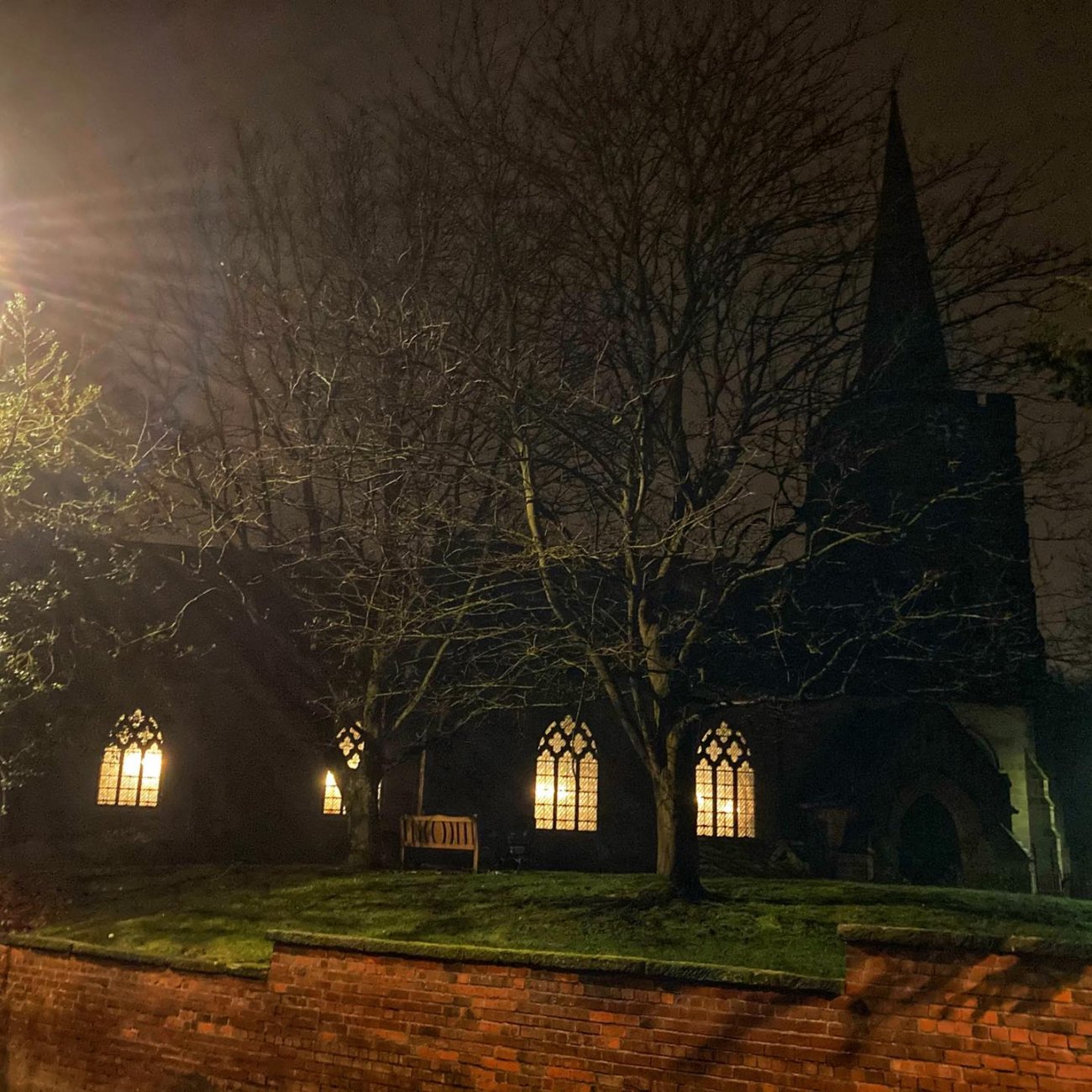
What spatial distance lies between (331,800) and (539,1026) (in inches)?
686

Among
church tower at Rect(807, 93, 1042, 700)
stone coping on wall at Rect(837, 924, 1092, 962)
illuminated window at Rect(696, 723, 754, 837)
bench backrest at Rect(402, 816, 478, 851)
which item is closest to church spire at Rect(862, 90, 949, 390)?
church tower at Rect(807, 93, 1042, 700)

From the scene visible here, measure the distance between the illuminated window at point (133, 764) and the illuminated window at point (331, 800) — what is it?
3.58 m

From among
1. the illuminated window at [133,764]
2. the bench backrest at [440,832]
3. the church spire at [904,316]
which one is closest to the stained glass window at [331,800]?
the illuminated window at [133,764]

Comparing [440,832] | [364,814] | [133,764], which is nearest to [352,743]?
[364,814]

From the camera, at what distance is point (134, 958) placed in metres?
10.2

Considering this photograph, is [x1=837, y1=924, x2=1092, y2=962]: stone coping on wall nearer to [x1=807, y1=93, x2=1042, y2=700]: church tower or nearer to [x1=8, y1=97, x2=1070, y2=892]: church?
[x1=807, y1=93, x2=1042, y2=700]: church tower

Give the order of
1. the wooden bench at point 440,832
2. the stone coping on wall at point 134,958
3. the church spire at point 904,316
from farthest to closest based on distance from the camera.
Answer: the wooden bench at point 440,832 < the church spire at point 904,316 < the stone coping on wall at point 134,958

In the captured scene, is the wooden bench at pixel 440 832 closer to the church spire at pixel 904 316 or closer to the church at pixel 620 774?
the church at pixel 620 774

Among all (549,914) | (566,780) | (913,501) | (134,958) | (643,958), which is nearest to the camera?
(643,958)

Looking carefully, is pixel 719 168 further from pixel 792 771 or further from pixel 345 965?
pixel 792 771

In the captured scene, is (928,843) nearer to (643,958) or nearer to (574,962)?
(643,958)

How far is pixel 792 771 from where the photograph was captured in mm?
26125

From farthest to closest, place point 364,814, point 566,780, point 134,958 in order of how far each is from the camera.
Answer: point 566,780 → point 364,814 → point 134,958

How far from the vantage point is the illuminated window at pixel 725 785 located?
25859 millimetres
